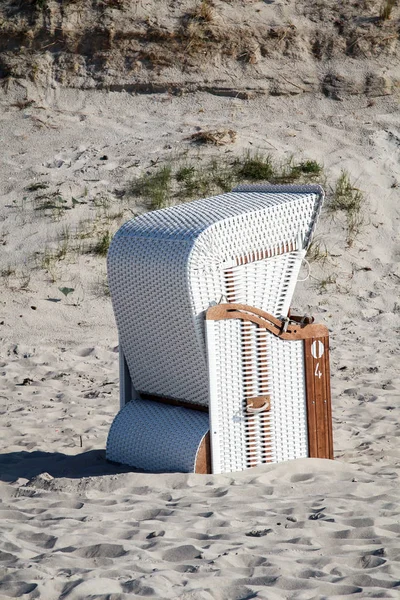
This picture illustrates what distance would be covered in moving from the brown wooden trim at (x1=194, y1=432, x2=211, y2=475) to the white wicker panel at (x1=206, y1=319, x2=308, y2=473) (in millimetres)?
30

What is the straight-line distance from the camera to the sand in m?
3.54

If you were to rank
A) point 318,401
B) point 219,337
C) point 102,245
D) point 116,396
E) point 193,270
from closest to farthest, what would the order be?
point 193,270 < point 219,337 < point 318,401 < point 116,396 < point 102,245

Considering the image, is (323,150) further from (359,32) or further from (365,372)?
(365,372)

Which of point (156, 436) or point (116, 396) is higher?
point (156, 436)

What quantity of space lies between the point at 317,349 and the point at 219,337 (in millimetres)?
641

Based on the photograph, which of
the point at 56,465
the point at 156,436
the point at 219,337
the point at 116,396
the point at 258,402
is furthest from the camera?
the point at 116,396

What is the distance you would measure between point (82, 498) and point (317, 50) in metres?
8.34

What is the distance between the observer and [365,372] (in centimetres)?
702

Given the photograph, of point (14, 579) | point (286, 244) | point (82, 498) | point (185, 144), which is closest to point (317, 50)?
point (185, 144)

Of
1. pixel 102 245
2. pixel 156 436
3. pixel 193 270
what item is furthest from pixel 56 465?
pixel 102 245

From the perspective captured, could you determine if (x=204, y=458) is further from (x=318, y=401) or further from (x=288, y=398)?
(x=318, y=401)

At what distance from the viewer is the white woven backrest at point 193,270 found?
4523 millimetres

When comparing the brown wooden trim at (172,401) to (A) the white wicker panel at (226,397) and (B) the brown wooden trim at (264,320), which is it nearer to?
(A) the white wicker panel at (226,397)

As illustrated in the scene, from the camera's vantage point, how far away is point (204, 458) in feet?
15.2
